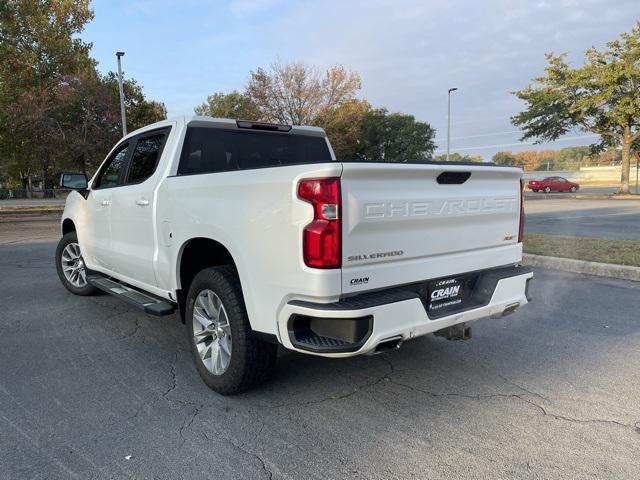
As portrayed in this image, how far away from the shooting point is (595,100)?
3069 cm

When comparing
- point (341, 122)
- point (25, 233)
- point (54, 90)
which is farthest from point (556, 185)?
point (25, 233)

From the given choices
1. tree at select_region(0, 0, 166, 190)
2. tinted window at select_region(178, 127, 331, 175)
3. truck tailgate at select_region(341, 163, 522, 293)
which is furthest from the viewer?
tree at select_region(0, 0, 166, 190)

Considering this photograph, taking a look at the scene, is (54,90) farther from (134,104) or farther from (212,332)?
(212,332)

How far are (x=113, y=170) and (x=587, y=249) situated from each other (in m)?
7.91

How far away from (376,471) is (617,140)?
3871cm

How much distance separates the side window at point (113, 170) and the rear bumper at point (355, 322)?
3099 mm

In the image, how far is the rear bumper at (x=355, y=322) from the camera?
271 centimetres

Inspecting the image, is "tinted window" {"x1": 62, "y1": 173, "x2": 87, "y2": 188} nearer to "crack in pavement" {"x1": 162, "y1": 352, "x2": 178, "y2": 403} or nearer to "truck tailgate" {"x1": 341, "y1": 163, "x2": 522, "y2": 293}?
"crack in pavement" {"x1": 162, "y1": 352, "x2": 178, "y2": 403}

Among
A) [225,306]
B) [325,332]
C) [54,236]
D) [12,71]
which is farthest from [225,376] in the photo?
[12,71]

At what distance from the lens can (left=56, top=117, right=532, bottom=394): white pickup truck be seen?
8.98ft

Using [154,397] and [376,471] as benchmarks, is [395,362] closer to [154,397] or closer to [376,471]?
[376,471]

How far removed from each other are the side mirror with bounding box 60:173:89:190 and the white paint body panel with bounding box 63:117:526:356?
1.90 m

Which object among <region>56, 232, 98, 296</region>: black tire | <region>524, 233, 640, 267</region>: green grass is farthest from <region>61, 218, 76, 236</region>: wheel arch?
<region>524, 233, 640, 267</region>: green grass

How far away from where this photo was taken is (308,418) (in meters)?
Result: 3.13
